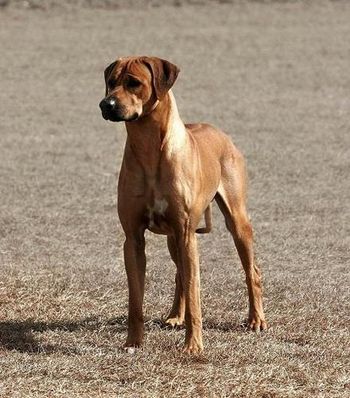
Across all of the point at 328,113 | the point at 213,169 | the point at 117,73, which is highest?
the point at 117,73

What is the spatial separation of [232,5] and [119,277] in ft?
58.6

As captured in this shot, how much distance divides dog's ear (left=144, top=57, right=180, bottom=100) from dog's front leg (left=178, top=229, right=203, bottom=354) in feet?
2.73

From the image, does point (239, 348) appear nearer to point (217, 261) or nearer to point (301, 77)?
point (217, 261)

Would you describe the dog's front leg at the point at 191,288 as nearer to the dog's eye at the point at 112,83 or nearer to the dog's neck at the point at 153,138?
the dog's neck at the point at 153,138

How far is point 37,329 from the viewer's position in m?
6.86

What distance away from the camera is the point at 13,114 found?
16281 millimetres

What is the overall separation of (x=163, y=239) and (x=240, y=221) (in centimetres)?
261

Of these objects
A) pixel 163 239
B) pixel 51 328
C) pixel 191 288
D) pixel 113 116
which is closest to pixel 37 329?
pixel 51 328

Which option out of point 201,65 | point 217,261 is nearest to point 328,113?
point 201,65

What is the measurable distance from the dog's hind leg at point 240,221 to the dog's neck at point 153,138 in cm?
86

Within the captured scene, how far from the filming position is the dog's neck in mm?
6203

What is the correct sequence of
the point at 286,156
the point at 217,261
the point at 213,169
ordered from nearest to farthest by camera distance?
the point at 213,169 < the point at 217,261 < the point at 286,156

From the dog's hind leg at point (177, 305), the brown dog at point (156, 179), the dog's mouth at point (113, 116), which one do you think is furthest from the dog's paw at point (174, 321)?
the dog's mouth at point (113, 116)

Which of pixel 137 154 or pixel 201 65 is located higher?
pixel 137 154
